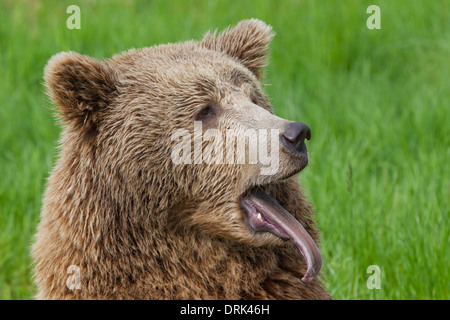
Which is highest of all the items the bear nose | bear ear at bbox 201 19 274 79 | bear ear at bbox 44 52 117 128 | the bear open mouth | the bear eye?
bear ear at bbox 201 19 274 79

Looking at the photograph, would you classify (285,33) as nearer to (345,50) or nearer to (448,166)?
(345,50)

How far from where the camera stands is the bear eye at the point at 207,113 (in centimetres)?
384

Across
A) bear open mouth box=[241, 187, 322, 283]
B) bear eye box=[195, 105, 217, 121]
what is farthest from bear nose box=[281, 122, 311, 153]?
bear eye box=[195, 105, 217, 121]

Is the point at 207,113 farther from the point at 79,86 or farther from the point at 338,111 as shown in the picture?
the point at 338,111

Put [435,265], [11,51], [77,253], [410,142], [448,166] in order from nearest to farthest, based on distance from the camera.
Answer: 1. [77,253]
2. [435,265]
3. [448,166]
4. [410,142]
5. [11,51]

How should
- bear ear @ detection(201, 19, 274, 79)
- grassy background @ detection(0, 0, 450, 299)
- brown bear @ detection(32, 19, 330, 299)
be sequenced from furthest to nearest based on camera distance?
grassy background @ detection(0, 0, 450, 299) → bear ear @ detection(201, 19, 274, 79) → brown bear @ detection(32, 19, 330, 299)

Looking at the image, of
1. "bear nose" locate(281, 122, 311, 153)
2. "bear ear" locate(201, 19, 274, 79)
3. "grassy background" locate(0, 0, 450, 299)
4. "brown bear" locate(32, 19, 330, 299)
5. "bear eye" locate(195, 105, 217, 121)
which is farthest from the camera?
"grassy background" locate(0, 0, 450, 299)

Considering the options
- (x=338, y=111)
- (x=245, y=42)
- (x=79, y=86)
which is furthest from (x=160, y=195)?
(x=338, y=111)

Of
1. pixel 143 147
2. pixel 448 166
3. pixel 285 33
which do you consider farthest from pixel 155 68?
pixel 285 33

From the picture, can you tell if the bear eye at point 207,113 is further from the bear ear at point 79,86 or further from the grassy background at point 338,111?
the grassy background at point 338,111

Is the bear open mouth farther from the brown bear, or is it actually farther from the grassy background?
the grassy background

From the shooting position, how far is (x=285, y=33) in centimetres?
757

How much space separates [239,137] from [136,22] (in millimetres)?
4242

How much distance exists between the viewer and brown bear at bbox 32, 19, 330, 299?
3658mm
